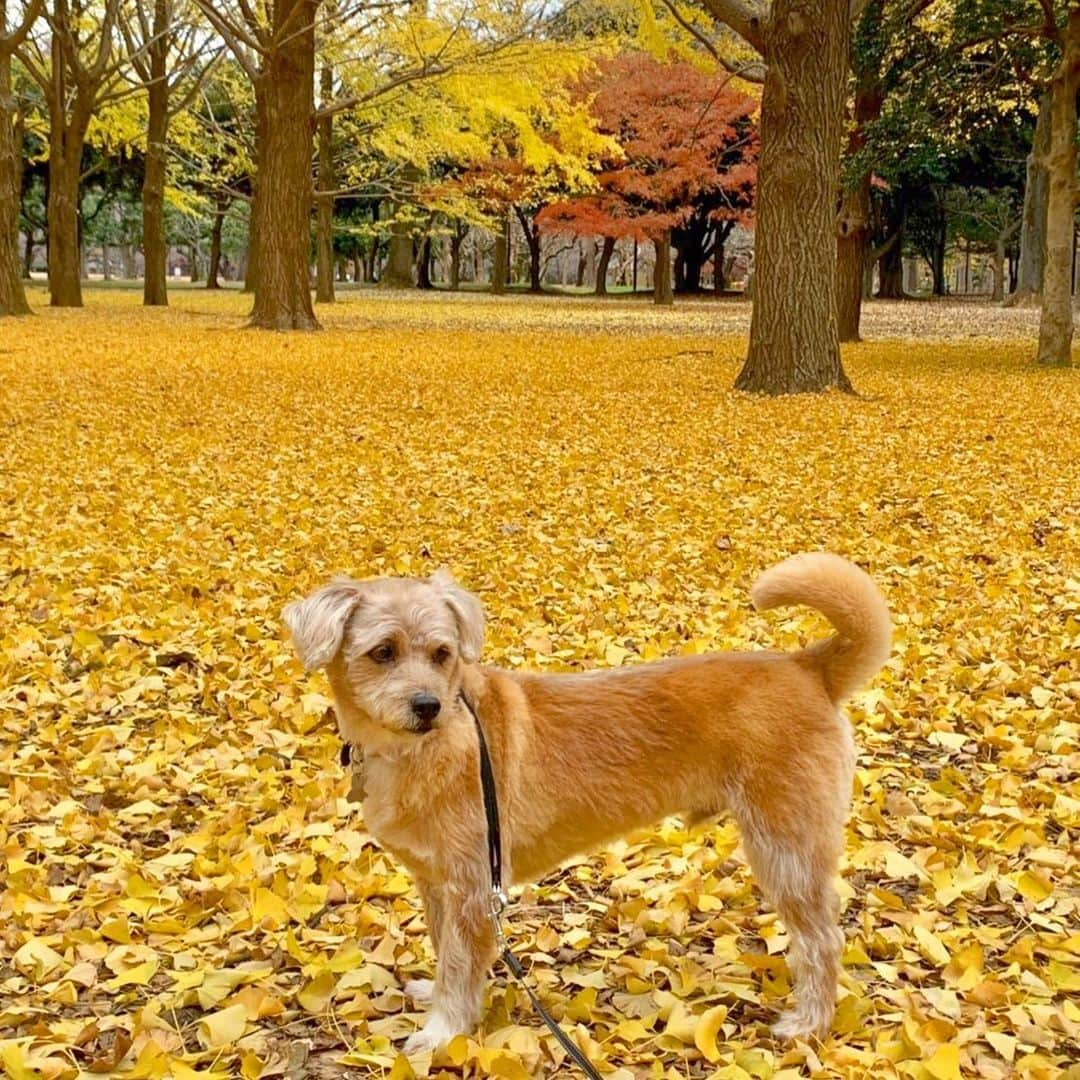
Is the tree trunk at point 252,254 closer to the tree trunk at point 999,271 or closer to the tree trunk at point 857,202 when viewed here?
the tree trunk at point 857,202

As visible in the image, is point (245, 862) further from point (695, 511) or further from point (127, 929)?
point (695, 511)

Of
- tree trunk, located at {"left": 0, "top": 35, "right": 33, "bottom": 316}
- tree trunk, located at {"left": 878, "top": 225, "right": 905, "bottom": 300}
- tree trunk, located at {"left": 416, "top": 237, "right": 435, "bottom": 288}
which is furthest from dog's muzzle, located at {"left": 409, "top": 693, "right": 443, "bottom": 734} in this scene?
tree trunk, located at {"left": 416, "top": 237, "right": 435, "bottom": 288}

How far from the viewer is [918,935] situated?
2729 millimetres

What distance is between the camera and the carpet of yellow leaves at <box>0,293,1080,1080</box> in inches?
96.3

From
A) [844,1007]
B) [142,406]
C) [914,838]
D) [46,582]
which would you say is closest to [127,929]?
[844,1007]

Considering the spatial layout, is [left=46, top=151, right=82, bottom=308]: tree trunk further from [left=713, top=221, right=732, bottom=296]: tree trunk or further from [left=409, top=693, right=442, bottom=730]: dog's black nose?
[left=713, top=221, right=732, bottom=296]: tree trunk

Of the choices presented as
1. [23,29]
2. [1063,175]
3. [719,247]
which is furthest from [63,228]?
[719,247]

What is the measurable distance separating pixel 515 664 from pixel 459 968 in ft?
7.23

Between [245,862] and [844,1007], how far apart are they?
1562 mm

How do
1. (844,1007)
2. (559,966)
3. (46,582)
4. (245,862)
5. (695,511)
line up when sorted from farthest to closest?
1. (695,511)
2. (46,582)
3. (245,862)
4. (559,966)
5. (844,1007)

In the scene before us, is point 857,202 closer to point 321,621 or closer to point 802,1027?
point 802,1027

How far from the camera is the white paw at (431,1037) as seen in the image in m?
2.32

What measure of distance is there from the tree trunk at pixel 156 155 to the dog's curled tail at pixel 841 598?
2305 cm

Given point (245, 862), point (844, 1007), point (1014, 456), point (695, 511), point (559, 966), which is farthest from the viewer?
point (1014, 456)
